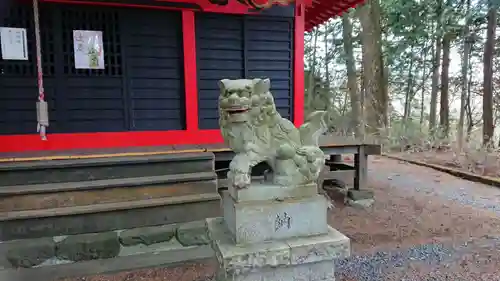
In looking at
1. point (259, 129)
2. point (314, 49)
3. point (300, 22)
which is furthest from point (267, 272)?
point (314, 49)

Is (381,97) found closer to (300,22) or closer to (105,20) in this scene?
(300,22)

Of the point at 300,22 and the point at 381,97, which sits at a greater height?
the point at 300,22

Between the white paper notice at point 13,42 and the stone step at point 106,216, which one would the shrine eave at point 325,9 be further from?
the white paper notice at point 13,42

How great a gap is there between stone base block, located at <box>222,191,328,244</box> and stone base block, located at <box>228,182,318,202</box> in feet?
0.08

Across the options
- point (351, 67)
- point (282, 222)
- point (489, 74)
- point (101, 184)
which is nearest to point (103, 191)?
point (101, 184)

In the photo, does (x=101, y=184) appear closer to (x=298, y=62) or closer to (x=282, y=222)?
(x=282, y=222)

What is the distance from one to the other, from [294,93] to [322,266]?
369 cm

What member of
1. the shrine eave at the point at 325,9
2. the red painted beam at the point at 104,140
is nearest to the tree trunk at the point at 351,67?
the shrine eave at the point at 325,9

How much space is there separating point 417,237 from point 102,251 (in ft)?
11.2

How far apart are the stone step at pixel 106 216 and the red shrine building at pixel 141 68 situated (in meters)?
1.46

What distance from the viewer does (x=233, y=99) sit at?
1863 mm

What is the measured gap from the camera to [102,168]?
3.55m

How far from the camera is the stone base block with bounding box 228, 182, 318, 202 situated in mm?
1923

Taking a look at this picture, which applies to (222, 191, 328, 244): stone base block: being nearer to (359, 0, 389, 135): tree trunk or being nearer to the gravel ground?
the gravel ground
